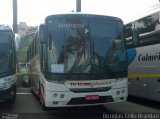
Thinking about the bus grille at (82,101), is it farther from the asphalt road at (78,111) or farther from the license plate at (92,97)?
the asphalt road at (78,111)

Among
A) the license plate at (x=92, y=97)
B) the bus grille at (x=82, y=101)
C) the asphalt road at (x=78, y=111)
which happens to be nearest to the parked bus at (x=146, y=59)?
the asphalt road at (x=78, y=111)

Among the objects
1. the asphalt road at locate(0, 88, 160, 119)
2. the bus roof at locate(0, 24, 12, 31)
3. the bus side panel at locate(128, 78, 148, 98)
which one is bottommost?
A: the asphalt road at locate(0, 88, 160, 119)

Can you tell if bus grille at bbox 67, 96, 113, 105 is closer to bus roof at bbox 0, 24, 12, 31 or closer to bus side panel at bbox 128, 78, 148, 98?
bus side panel at bbox 128, 78, 148, 98

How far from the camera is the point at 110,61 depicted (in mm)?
12758

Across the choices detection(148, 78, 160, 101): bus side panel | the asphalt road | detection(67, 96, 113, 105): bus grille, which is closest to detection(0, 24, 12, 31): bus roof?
the asphalt road

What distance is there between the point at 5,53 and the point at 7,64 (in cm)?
48

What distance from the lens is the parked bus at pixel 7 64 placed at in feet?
48.1

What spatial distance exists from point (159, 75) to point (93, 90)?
3.24 meters

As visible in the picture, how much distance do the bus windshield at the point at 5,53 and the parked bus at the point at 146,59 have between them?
14.7ft

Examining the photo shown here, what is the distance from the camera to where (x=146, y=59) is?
51.5 feet

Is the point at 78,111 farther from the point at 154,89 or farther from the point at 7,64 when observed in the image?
the point at 7,64

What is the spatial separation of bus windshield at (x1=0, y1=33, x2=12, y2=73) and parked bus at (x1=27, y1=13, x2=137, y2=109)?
239 cm

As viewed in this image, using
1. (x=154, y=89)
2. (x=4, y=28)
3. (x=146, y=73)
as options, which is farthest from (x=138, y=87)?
(x=4, y=28)

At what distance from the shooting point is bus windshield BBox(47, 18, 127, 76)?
1245cm
